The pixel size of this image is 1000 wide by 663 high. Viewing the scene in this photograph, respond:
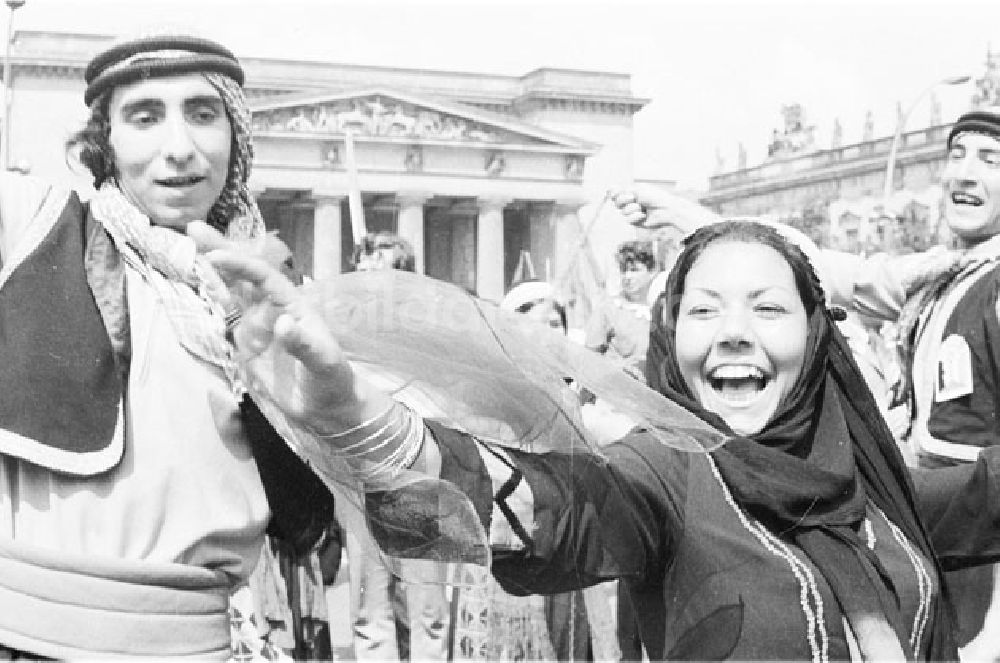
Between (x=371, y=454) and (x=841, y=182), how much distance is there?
45604mm

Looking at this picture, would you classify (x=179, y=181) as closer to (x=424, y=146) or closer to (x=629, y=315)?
(x=629, y=315)

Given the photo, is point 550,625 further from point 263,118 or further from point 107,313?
point 263,118

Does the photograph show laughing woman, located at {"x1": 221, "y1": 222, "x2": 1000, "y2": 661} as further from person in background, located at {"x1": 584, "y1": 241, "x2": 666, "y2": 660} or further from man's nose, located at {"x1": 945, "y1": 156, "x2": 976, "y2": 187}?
man's nose, located at {"x1": 945, "y1": 156, "x2": 976, "y2": 187}

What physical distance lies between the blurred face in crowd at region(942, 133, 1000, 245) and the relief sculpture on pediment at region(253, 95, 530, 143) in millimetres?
46457

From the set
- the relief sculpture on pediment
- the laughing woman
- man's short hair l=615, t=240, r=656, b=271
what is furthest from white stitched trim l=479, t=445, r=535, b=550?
the relief sculpture on pediment

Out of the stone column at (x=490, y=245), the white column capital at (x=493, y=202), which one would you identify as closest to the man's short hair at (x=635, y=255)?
the stone column at (x=490, y=245)

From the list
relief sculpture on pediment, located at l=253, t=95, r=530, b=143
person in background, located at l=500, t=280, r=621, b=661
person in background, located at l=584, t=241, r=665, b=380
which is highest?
relief sculpture on pediment, located at l=253, t=95, r=530, b=143

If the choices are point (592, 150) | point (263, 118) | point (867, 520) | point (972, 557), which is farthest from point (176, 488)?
point (592, 150)

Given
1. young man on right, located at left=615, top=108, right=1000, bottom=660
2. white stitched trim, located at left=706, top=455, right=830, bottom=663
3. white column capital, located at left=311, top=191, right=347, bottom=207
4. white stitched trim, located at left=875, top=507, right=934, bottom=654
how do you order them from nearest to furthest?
white stitched trim, located at left=706, top=455, right=830, bottom=663 → white stitched trim, located at left=875, top=507, right=934, bottom=654 → young man on right, located at left=615, top=108, right=1000, bottom=660 → white column capital, located at left=311, top=191, right=347, bottom=207

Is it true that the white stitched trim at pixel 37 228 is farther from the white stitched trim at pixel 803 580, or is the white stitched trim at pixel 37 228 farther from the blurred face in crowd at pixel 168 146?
the white stitched trim at pixel 803 580

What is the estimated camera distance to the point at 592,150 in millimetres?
58812

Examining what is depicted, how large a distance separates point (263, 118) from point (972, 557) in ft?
168

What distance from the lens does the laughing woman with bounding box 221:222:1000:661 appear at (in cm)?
202

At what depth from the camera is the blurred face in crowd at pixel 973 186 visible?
4641mm
